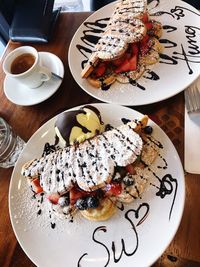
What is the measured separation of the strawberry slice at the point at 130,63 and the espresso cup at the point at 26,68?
0.86 ft

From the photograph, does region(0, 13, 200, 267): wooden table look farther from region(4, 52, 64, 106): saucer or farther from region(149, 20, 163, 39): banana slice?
region(149, 20, 163, 39): banana slice

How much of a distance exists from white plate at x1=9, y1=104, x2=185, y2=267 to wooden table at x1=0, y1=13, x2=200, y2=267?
5cm

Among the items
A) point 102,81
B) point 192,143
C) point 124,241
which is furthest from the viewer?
point 102,81

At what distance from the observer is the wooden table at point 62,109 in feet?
2.72

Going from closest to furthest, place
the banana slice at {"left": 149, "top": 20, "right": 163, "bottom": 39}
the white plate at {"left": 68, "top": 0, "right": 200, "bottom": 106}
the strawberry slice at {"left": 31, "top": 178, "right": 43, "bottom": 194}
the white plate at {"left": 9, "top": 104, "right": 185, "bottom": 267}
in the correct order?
1. the white plate at {"left": 9, "top": 104, "right": 185, "bottom": 267}
2. the strawberry slice at {"left": 31, "top": 178, "right": 43, "bottom": 194}
3. the white plate at {"left": 68, "top": 0, "right": 200, "bottom": 106}
4. the banana slice at {"left": 149, "top": 20, "right": 163, "bottom": 39}

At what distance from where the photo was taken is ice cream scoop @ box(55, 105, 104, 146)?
95cm

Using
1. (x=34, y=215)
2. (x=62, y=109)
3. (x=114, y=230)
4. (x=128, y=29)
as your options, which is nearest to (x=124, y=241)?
(x=114, y=230)

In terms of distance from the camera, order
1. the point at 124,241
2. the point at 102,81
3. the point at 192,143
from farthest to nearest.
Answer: the point at 102,81 < the point at 192,143 < the point at 124,241

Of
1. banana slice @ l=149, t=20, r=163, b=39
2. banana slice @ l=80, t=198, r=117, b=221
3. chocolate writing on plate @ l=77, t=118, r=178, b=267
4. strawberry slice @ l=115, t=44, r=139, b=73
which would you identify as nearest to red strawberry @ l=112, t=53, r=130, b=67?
strawberry slice @ l=115, t=44, r=139, b=73

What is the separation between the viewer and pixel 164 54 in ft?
3.79

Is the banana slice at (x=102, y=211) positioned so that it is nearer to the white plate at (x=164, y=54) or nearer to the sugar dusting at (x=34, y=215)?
the sugar dusting at (x=34, y=215)

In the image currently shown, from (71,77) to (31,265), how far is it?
67cm

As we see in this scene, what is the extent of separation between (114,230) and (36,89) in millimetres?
597

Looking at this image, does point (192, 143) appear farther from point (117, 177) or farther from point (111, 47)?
point (111, 47)
